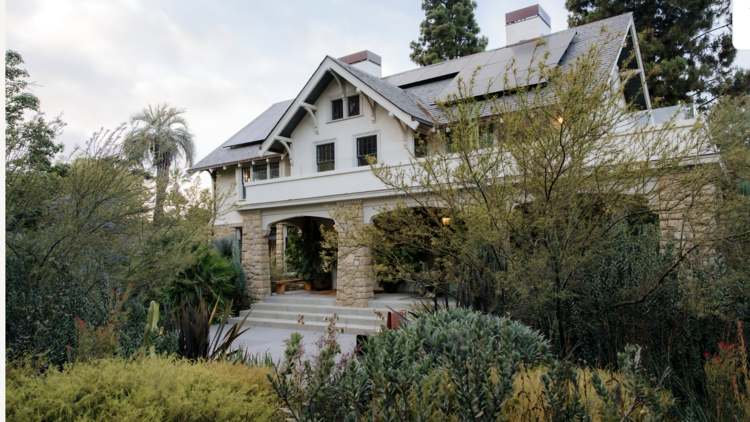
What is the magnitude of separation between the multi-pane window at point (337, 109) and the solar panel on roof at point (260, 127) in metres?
3.99

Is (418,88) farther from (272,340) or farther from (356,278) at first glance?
(272,340)

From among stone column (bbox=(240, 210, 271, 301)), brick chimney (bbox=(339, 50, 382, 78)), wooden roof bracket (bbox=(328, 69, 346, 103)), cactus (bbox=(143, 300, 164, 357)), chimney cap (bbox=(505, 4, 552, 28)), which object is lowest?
cactus (bbox=(143, 300, 164, 357))

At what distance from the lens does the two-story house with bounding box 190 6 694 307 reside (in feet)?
43.0

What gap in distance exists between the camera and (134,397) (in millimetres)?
3291

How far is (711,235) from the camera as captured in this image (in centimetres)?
535

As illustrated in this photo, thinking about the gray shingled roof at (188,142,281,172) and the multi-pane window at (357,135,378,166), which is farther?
the gray shingled roof at (188,142,281,172)

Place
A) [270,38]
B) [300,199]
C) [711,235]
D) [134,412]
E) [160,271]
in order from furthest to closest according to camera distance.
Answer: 1. [300,199]
2. [270,38]
3. [160,271]
4. [711,235]
5. [134,412]

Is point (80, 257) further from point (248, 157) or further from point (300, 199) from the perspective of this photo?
point (248, 157)

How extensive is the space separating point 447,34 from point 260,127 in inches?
504

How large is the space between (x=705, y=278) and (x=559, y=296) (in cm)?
183

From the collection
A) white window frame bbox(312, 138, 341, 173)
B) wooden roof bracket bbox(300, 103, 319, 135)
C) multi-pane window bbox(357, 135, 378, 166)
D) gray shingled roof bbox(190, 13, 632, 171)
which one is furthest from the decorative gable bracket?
multi-pane window bbox(357, 135, 378, 166)

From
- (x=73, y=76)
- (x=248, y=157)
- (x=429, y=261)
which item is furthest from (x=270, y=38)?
(x=248, y=157)

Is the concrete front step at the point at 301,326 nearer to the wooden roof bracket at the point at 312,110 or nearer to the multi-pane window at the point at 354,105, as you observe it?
the wooden roof bracket at the point at 312,110

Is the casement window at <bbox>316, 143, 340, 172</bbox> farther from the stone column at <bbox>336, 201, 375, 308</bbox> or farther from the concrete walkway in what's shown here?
the concrete walkway
